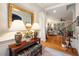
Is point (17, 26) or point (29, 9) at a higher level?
point (29, 9)

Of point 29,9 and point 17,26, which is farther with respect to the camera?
point 29,9

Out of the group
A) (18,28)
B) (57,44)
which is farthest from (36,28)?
(57,44)

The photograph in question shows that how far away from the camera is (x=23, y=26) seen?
130cm

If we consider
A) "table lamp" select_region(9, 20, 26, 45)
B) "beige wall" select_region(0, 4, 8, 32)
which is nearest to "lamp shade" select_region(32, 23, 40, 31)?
"table lamp" select_region(9, 20, 26, 45)

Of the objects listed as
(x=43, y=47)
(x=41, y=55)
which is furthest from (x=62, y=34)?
(x=41, y=55)

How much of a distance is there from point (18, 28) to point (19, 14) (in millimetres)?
243

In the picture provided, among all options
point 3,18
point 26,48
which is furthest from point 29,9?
point 26,48

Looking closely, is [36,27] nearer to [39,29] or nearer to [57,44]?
[39,29]

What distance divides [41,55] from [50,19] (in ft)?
2.07

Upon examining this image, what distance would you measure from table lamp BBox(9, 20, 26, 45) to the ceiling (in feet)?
1.44

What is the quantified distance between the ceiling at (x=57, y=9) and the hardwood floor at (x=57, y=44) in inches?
13.8

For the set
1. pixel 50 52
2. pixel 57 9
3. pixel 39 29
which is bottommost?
pixel 50 52

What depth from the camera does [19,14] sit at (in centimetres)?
135

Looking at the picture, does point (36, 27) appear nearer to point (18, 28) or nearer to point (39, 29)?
point (39, 29)
